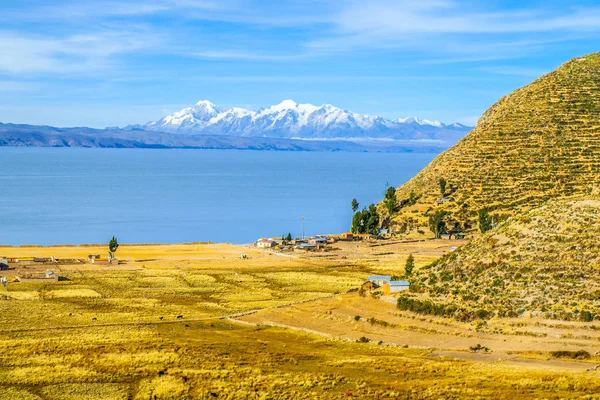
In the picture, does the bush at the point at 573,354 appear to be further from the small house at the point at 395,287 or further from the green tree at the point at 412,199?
the green tree at the point at 412,199

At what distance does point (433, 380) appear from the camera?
1853 inches

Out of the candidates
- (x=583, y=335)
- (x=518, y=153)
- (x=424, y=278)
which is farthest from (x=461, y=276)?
(x=518, y=153)

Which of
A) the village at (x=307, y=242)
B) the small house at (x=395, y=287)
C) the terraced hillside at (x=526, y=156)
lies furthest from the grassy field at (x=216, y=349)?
the terraced hillside at (x=526, y=156)

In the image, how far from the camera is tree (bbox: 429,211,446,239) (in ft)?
441

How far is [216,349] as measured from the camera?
56.1 metres

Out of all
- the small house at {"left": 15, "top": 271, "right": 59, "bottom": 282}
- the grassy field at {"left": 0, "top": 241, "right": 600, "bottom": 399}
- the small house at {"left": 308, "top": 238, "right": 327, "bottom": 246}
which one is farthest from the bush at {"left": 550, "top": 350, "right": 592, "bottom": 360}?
the small house at {"left": 308, "top": 238, "right": 327, "bottom": 246}

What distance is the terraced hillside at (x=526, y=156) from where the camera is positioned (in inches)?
5507

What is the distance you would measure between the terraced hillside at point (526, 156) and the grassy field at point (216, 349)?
160ft

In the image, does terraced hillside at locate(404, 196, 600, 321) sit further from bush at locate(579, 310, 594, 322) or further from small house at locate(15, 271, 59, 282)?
small house at locate(15, 271, 59, 282)

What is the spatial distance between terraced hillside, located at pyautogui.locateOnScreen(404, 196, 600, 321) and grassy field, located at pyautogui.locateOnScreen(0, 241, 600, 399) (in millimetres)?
4422

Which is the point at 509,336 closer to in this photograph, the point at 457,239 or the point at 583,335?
the point at 583,335

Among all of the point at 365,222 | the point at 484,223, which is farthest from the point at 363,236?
the point at 484,223

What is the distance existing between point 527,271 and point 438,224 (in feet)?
218

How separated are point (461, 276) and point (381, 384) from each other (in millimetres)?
26918
